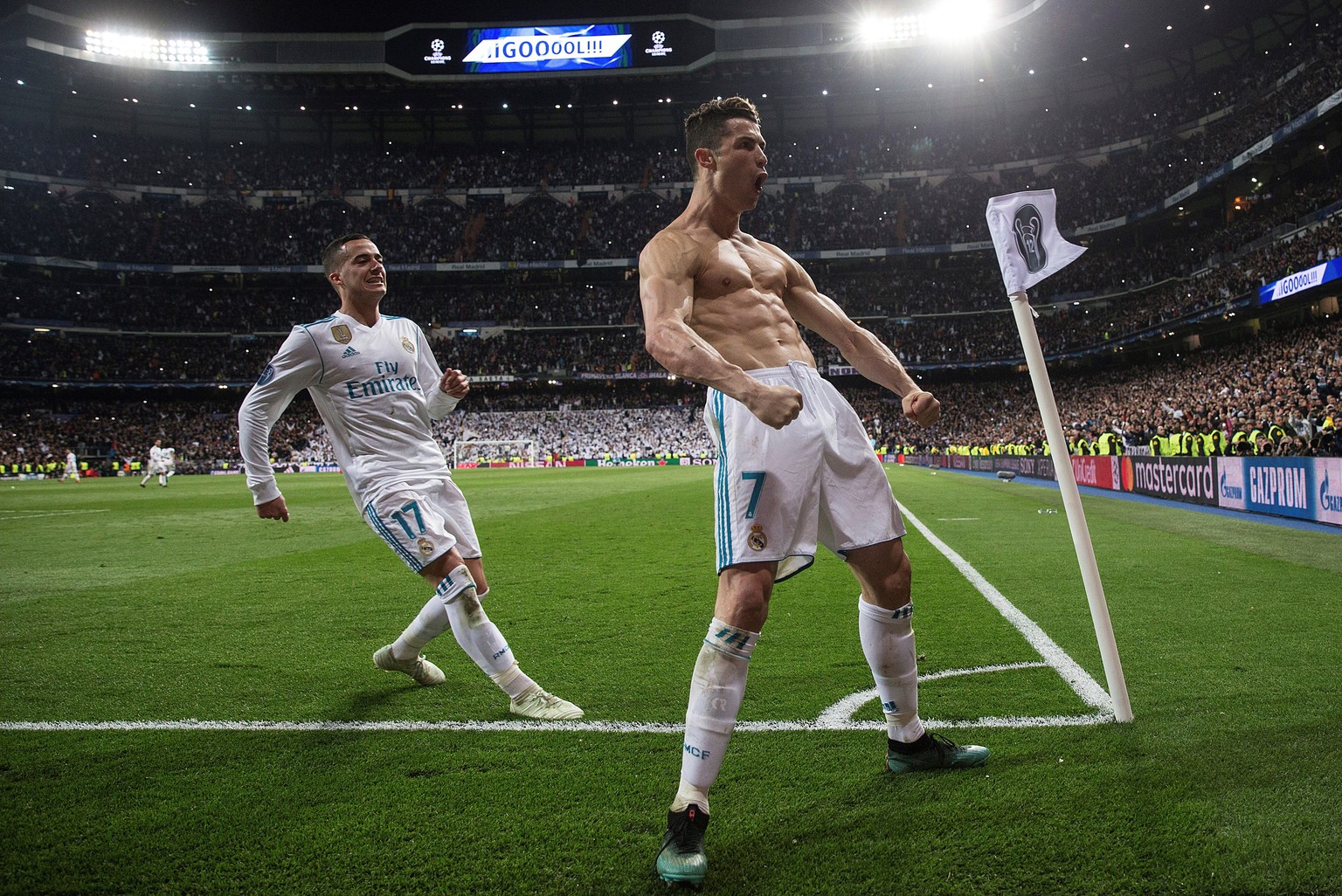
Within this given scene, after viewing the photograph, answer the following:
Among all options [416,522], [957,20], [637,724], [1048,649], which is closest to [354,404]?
[416,522]

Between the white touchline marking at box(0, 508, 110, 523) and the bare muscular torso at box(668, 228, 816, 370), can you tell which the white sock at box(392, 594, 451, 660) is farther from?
the white touchline marking at box(0, 508, 110, 523)

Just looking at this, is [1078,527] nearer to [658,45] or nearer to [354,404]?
[354,404]

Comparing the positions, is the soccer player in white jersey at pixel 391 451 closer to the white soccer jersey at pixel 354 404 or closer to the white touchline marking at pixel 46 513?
the white soccer jersey at pixel 354 404

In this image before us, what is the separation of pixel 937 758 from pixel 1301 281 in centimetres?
3283

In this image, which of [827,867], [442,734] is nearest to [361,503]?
[442,734]

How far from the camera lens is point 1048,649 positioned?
4.65 m

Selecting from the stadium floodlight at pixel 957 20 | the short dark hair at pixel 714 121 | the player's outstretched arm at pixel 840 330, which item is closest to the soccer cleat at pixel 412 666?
the player's outstretched arm at pixel 840 330

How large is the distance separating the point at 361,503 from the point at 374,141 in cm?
6666

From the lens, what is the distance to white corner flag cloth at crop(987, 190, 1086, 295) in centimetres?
351

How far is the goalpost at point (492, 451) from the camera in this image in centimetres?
5497

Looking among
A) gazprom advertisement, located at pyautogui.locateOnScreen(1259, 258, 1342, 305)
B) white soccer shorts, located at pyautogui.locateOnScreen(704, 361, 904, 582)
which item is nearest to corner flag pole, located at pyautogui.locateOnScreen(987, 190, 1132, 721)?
white soccer shorts, located at pyautogui.locateOnScreen(704, 361, 904, 582)

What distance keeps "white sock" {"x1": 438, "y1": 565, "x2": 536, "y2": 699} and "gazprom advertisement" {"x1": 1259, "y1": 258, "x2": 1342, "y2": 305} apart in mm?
31466

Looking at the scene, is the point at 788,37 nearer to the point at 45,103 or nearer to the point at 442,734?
the point at 45,103

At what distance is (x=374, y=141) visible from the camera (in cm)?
6209
